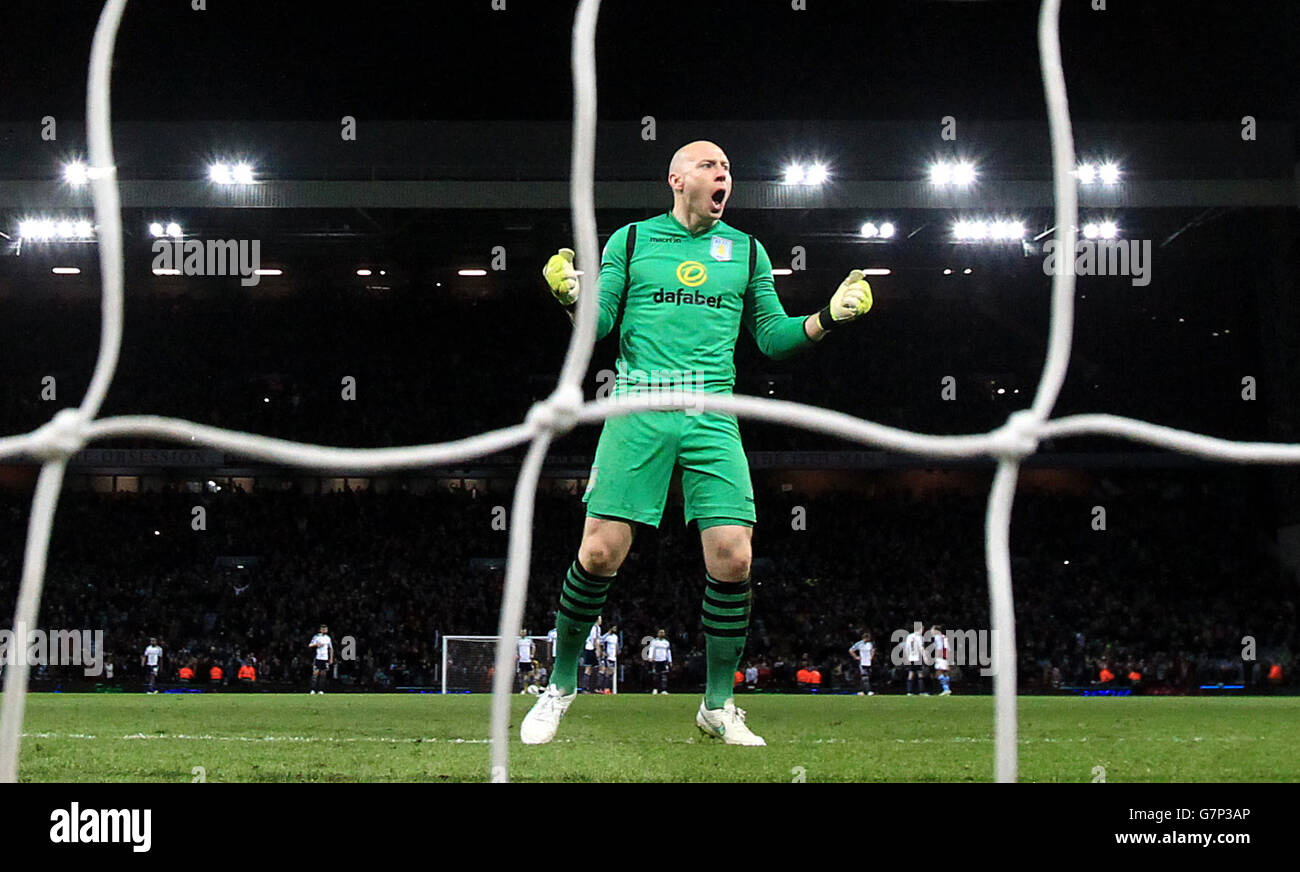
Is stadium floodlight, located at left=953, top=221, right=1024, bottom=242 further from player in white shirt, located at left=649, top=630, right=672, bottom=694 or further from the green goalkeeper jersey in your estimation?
the green goalkeeper jersey

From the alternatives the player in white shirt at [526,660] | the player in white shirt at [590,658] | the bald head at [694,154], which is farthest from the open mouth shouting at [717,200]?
the player in white shirt at [590,658]

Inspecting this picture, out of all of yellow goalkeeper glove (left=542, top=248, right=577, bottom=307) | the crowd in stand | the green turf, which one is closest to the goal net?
the crowd in stand

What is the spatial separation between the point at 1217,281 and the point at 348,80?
604 inches

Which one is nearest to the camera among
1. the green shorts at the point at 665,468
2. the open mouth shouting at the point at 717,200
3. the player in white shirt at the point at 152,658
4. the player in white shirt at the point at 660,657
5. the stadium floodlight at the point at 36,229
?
the green shorts at the point at 665,468

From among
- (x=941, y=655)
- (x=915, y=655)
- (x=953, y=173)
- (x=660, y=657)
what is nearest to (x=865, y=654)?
(x=915, y=655)

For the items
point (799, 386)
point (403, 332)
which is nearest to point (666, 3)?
point (799, 386)

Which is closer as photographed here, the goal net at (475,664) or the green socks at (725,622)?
the green socks at (725,622)

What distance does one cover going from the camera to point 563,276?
355 centimetres

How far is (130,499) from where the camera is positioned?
22484 millimetres

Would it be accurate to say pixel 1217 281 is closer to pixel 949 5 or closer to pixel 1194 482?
pixel 1194 482

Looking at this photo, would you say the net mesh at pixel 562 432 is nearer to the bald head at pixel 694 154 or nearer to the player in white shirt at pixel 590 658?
the bald head at pixel 694 154

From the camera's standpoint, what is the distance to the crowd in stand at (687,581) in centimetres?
1919

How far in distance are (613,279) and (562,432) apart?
4.85 ft
